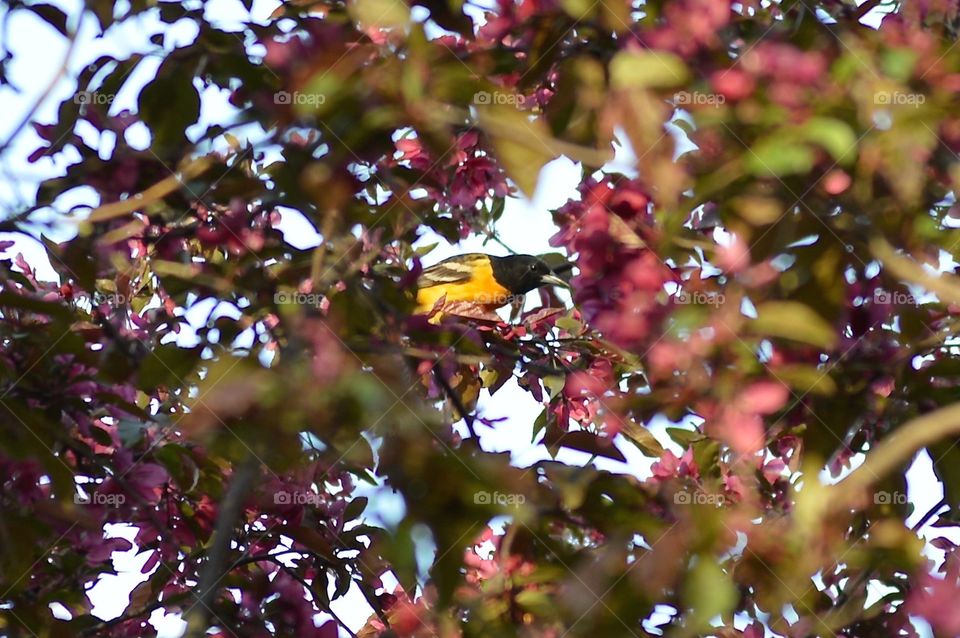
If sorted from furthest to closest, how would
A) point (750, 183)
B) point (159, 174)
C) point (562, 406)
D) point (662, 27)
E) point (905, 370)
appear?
point (562, 406) → point (159, 174) → point (905, 370) → point (662, 27) → point (750, 183)

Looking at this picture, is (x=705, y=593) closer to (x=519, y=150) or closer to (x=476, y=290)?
(x=519, y=150)

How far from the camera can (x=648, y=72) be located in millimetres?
1577

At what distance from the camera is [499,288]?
24.4ft

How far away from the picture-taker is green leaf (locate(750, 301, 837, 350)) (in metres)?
1.50

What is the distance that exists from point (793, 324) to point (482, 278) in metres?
6.04

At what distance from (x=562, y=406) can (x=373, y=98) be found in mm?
2104

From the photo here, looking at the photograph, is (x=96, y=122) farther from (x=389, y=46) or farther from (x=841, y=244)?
(x=841, y=244)

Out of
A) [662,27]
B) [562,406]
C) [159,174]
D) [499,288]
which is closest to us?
[662,27]

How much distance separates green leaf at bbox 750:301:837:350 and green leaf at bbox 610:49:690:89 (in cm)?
35

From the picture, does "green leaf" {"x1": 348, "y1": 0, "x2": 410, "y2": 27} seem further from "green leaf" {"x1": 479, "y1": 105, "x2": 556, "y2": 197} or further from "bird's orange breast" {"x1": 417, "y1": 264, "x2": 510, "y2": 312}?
"bird's orange breast" {"x1": 417, "y1": 264, "x2": 510, "y2": 312}

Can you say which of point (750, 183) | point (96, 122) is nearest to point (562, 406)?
point (96, 122)

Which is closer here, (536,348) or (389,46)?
(389,46)

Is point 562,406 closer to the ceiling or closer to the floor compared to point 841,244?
closer to the ceiling

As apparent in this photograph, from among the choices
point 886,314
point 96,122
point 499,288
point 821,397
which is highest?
point 499,288
